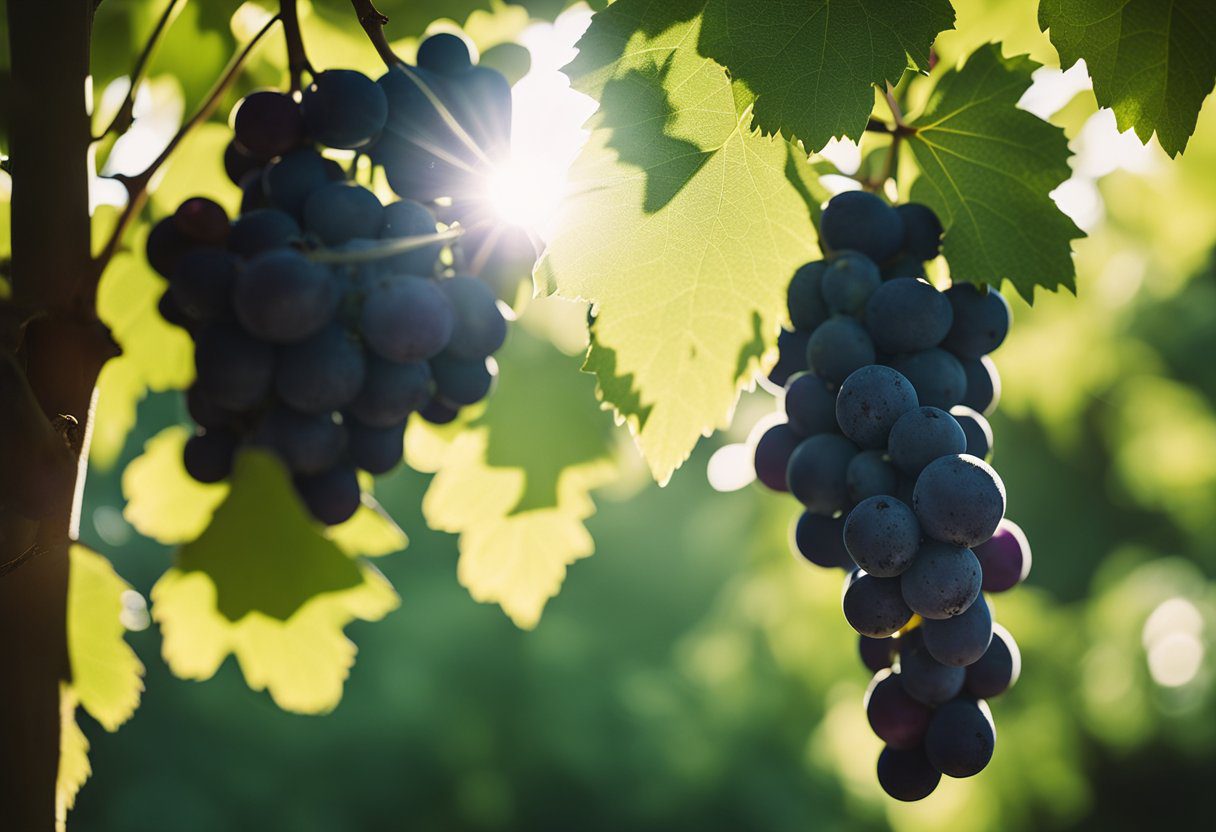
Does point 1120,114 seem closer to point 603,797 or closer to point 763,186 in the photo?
point 763,186

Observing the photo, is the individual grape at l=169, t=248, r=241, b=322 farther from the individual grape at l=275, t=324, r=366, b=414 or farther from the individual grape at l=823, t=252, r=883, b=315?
the individual grape at l=823, t=252, r=883, b=315

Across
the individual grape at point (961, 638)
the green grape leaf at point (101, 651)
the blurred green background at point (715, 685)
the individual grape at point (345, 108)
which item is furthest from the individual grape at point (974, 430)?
the blurred green background at point (715, 685)

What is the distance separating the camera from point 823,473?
1.72 feet

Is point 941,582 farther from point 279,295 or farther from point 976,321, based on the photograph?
point 279,295

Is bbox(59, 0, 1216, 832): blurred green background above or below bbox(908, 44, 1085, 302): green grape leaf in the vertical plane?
below

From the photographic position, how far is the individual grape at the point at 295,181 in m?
0.60

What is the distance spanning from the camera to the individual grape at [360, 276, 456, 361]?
576 millimetres

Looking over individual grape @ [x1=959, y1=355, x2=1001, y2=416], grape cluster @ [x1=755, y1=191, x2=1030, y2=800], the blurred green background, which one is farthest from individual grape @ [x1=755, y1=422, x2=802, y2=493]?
the blurred green background

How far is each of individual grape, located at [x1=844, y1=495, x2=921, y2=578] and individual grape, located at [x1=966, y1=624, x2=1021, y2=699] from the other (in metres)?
0.11

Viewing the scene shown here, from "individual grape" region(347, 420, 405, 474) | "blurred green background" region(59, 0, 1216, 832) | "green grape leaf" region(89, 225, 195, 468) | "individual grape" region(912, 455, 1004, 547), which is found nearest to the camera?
"individual grape" region(912, 455, 1004, 547)

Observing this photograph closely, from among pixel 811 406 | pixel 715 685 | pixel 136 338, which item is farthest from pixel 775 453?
pixel 715 685

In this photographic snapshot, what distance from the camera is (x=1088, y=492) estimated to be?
6.68 metres

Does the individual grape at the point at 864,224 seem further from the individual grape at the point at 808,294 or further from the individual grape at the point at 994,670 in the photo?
the individual grape at the point at 994,670

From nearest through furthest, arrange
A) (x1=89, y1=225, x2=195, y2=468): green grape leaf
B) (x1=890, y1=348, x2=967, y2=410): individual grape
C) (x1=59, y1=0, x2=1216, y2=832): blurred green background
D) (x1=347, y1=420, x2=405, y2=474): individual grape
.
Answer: (x1=890, y1=348, x2=967, y2=410): individual grape
(x1=347, y1=420, x2=405, y2=474): individual grape
(x1=89, y1=225, x2=195, y2=468): green grape leaf
(x1=59, y1=0, x2=1216, y2=832): blurred green background
